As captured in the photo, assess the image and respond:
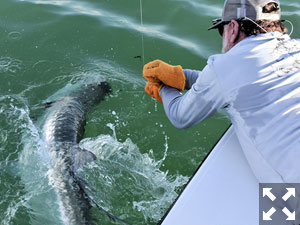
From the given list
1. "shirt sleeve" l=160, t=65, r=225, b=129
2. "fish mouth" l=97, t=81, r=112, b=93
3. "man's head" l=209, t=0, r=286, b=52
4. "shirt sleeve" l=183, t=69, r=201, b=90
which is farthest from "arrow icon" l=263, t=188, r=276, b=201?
"fish mouth" l=97, t=81, r=112, b=93

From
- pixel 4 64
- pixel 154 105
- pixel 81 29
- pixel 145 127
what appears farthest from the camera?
pixel 81 29

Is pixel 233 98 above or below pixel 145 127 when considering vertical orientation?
above

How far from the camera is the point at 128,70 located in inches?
192

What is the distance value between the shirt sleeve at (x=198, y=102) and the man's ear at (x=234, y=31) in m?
0.33

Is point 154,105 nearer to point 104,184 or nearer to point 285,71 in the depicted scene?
point 104,184

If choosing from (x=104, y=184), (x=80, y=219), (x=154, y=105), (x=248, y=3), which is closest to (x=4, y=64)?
(x=154, y=105)

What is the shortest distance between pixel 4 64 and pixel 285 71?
3.94 m

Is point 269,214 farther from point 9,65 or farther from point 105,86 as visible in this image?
point 9,65

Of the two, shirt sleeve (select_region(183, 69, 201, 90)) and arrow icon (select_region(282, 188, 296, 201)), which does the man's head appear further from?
arrow icon (select_region(282, 188, 296, 201))

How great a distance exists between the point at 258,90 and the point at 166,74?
818mm

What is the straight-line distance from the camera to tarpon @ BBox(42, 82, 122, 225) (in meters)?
2.87

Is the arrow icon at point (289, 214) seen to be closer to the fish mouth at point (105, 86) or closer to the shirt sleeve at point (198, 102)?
the shirt sleeve at point (198, 102)

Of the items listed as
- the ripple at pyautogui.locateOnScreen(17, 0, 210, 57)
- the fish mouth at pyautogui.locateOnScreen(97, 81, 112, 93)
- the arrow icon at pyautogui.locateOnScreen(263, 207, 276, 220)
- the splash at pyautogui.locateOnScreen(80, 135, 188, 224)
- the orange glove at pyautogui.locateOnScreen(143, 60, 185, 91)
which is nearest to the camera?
the arrow icon at pyautogui.locateOnScreen(263, 207, 276, 220)

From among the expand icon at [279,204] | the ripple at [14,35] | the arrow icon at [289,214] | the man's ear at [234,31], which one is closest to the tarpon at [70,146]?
the expand icon at [279,204]
